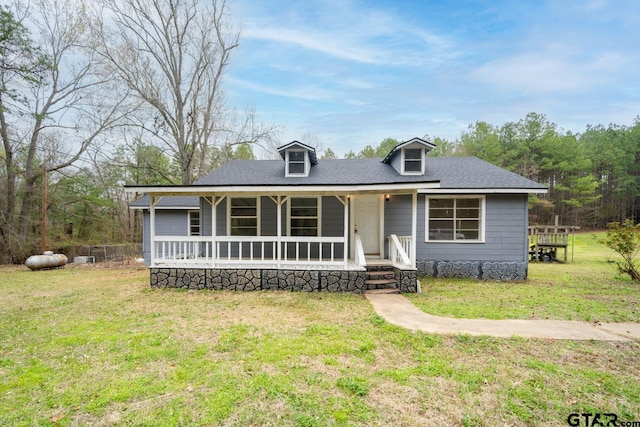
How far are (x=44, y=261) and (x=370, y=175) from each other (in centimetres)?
1435

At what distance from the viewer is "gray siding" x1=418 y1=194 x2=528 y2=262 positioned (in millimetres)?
9070

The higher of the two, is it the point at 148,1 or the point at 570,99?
the point at 148,1

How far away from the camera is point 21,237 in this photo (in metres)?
Result: 14.0

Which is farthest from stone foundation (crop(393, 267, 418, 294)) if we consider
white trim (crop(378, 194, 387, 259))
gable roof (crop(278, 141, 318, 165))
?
gable roof (crop(278, 141, 318, 165))

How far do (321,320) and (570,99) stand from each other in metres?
31.1

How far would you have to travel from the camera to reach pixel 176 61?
16.8m

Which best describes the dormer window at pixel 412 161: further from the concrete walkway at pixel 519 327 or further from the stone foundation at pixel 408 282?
the concrete walkway at pixel 519 327

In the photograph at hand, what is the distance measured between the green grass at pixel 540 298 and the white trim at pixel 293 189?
9.07ft

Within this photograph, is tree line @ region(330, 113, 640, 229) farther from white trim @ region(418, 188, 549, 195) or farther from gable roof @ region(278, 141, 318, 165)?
gable roof @ region(278, 141, 318, 165)

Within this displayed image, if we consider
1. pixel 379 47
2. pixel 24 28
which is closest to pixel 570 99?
pixel 379 47

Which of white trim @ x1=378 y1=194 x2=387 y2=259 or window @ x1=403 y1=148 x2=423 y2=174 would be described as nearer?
white trim @ x1=378 y1=194 x2=387 y2=259

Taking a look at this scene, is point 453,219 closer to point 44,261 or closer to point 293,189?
point 293,189

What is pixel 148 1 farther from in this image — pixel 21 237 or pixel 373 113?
pixel 373 113

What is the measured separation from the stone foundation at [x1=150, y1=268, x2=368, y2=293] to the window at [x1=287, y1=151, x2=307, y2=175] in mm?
4066
